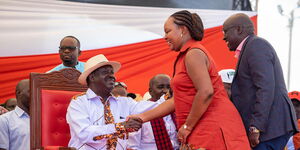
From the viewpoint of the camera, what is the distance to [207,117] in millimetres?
2889

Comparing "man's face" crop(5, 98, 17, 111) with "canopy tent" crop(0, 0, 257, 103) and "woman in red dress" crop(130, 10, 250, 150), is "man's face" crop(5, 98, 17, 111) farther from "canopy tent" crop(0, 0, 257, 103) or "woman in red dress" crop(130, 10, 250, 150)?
"woman in red dress" crop(130, 10, 250, 150)

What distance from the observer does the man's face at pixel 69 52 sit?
5.38 m

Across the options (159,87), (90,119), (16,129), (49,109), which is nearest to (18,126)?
(16,129)

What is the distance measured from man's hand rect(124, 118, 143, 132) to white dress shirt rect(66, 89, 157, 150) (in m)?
0.11

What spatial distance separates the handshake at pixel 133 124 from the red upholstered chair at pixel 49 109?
58 centimetres

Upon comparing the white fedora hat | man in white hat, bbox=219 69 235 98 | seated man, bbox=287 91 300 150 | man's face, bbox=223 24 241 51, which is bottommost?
seated man, bbox=287 91 300 150

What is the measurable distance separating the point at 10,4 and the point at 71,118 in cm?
365

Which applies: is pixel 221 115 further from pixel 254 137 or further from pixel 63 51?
pixel 63 51

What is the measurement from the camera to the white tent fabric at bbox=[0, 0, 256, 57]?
22.0 feet

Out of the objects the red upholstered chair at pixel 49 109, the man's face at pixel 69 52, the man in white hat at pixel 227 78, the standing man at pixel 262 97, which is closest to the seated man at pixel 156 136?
the man in white hat at pixel 227 78

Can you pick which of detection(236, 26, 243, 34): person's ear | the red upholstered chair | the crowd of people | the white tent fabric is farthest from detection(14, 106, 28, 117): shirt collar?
the white tent fabric

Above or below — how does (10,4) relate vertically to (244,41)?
above

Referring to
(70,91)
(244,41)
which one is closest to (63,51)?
(70,91)

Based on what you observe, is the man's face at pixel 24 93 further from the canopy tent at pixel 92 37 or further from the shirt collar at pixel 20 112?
the canopy tent at pixel 92 37
